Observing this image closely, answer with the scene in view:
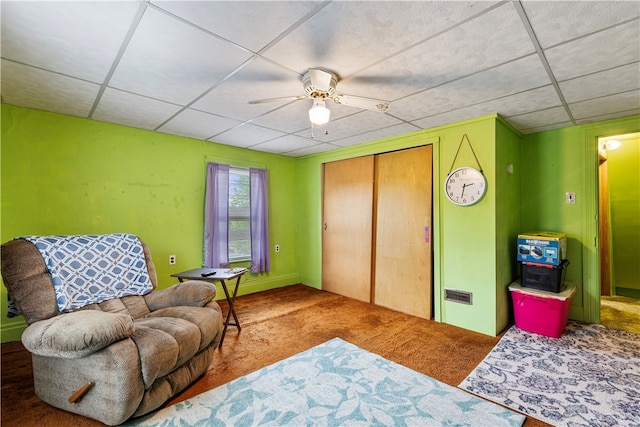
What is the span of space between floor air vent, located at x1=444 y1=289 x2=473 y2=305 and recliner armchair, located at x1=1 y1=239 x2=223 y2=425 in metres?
2.40

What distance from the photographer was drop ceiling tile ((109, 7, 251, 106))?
59.5 inches

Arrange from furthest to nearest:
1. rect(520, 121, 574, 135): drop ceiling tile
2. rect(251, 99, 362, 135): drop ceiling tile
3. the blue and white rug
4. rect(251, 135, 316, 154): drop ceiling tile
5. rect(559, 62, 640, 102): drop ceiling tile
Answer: rect(251, 135, 316, 154): drop ceiling tile < rect(520, 121, 574, 135): drop ceiling tile < rect(251, 99, 362, 135): drop ceiling tile < rect(559, 62, 640, 102): drop ceiling tile < the blue and white rug

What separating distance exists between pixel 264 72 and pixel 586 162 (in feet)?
11.4

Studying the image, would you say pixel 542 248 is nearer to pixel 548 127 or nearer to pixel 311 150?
pixel 548 127

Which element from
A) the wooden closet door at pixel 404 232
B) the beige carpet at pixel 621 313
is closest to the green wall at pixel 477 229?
the wooden closet door at pixel 404 232

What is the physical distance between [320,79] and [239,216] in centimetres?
277

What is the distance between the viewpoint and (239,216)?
13.8 feet

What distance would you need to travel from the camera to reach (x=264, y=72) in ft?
6.38

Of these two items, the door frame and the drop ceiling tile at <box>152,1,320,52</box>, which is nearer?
the drop ceiling tile at <box>152,1,320,52</box>

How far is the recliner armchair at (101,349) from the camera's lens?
1537mm

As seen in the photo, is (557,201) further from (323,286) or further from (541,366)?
(323,286)

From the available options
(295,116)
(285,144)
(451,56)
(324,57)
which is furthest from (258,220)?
(451,56)

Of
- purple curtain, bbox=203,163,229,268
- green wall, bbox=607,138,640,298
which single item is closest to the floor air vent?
purple curtain, bbox=203,163,229,268

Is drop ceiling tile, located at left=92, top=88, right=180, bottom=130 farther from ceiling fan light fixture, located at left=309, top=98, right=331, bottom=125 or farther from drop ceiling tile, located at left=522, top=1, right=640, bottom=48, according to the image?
drop ceiling tile, located at left=522, top=1, right=640, bottom=48
